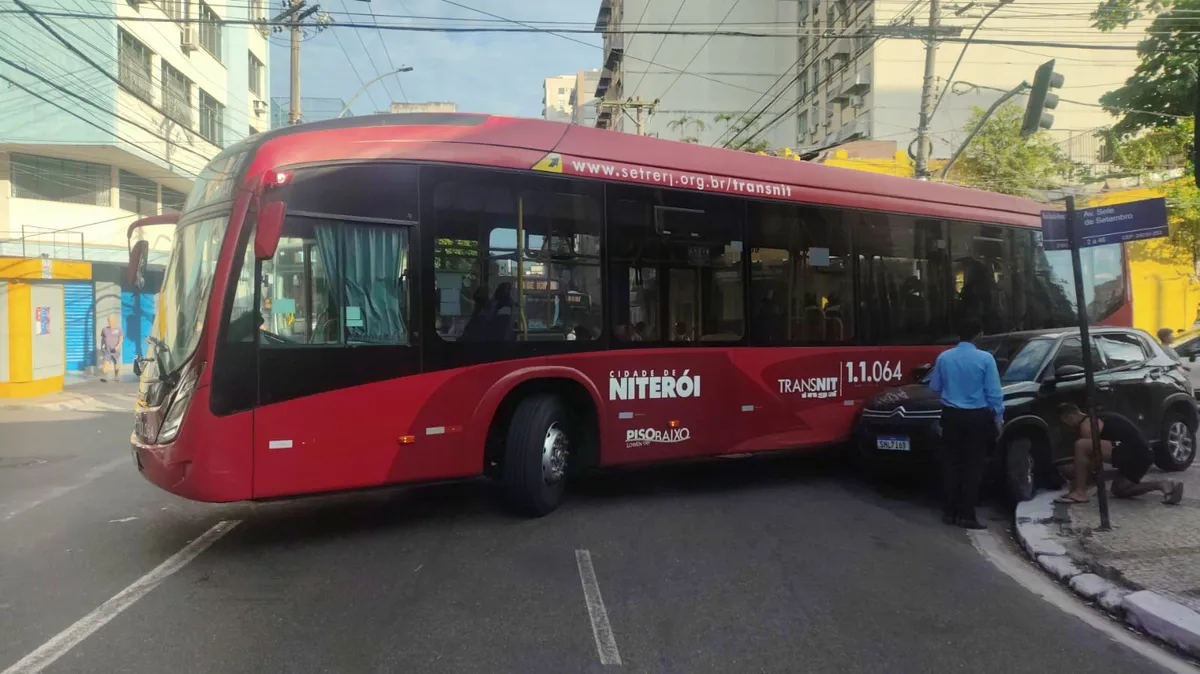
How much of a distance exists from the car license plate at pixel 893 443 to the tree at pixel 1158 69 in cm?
1665

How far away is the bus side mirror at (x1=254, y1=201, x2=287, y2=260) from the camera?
5426mm

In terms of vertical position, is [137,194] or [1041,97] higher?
[137,194]

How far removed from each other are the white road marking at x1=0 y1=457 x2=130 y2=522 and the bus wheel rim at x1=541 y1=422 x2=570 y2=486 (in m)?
4.94

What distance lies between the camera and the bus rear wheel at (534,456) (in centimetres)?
670

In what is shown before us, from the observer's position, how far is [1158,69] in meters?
21.1

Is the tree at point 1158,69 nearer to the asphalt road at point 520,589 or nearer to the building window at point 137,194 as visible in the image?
the asphalt road at point 520,589

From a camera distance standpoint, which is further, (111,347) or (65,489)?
(111,347)

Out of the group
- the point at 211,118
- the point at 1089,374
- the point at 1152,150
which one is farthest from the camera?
the point at 211,118

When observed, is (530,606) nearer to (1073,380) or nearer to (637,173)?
(637,173)

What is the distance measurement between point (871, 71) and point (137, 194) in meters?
28.8

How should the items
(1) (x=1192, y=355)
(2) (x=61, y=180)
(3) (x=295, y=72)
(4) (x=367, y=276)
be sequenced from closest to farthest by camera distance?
(4) (x=367, y=276) → (1) (x=1192, y=355) → (3) (x=295, y=72) → (2) (x=61, y=180)

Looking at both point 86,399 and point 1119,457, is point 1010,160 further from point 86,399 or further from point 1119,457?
point 86,399

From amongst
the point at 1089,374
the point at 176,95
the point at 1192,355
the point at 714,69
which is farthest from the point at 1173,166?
the point at 176,95

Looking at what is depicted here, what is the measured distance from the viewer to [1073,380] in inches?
318
